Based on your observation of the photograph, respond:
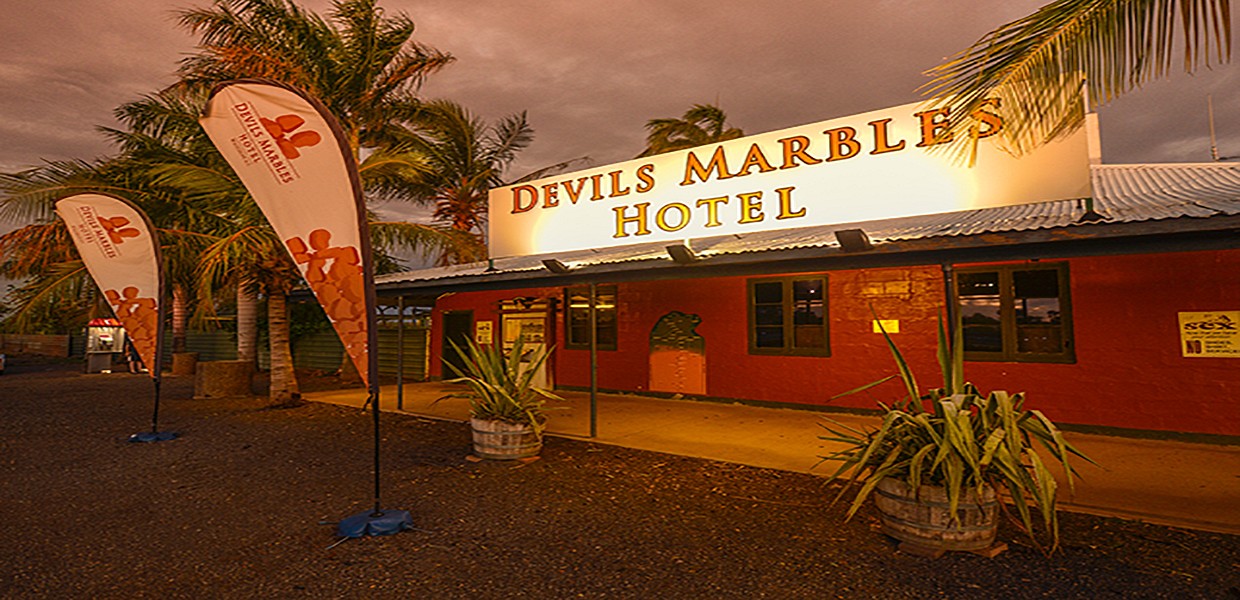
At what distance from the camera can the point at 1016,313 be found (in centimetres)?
749

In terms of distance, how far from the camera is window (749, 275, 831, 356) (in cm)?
902

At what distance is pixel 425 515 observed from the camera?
4.51 metres

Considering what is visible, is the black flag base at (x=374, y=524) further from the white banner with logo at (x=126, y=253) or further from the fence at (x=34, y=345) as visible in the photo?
the fence at (x=34, y=345)

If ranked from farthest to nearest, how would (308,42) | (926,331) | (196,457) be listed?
(308,42) < (926,331) < (196,457)

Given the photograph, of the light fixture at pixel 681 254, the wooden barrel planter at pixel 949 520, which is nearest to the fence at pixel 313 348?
the light fixture at pixel 681 254

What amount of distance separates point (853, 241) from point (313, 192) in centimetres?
439

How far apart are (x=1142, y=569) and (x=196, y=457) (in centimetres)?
847

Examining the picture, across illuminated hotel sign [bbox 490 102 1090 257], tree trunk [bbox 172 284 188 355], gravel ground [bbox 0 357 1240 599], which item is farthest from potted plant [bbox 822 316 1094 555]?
tree trunk [bbox 172 284 188 355]

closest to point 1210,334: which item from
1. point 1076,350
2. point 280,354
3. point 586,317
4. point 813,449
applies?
point 1076,350

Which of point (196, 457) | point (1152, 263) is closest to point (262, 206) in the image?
point (196, 457)

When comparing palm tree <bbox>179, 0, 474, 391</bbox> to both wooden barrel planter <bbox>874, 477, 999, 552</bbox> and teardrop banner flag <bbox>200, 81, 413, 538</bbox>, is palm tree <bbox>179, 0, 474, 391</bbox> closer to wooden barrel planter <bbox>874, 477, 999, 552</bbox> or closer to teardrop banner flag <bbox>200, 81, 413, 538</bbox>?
teardrop banner flag <bbox>200, 81, 413, 538</bbox>

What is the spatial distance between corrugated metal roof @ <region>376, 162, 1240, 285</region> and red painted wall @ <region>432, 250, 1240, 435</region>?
855mm

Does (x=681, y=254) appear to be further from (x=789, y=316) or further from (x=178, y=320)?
(x=178, y=320)

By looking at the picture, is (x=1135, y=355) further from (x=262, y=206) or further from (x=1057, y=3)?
(x=262, y=206)
